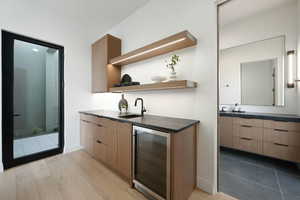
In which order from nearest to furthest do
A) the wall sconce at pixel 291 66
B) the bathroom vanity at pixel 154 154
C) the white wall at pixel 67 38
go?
the bathroom vanity at pixel 154 154 < the white wall at pixel 67 38 < the wall sconce at pixel 291 66

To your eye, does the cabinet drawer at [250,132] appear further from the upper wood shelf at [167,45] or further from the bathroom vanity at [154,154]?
the upper wood shelf at [167,45]

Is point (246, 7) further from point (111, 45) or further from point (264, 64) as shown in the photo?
point (111, 45)

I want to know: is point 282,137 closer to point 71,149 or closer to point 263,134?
point 263,134

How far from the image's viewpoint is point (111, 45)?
8.77 feet

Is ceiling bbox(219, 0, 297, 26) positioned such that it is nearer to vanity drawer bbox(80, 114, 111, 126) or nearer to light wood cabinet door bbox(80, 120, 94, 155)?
vanity drawer bbox(80, 114, 111, 126)

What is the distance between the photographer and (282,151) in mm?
2053

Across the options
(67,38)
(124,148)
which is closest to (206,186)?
(124,148)

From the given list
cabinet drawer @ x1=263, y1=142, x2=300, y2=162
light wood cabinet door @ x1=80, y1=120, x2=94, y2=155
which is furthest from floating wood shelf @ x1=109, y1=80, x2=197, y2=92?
cabinet drawer @ x1=263, y1=142, x2=300, y2=162

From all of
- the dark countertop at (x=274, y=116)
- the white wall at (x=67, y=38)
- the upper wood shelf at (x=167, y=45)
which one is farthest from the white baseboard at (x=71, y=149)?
the dark countertop at (x=274, y=116)

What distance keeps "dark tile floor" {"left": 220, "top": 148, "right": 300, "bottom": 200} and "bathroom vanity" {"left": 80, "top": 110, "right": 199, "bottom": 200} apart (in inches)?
23.2

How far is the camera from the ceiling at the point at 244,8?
2.26 m

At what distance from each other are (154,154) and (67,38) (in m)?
3.06

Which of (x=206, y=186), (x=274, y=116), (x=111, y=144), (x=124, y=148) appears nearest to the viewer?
(x=206, y=186)

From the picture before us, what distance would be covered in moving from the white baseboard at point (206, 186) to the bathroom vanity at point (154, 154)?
79mm
